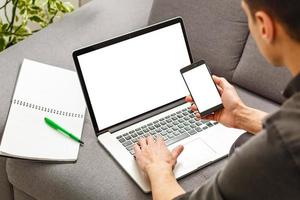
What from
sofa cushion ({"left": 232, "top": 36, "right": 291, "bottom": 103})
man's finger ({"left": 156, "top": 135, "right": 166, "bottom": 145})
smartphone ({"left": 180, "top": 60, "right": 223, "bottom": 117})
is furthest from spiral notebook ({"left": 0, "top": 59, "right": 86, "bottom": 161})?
sofa cushion ({"left": 232, "top": 36, "right": 291, "bottom": 103})

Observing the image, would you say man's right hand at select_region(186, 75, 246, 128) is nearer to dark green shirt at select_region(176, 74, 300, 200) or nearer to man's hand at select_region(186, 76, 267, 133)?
man's hand at select_region(186, 76, 267, 133)

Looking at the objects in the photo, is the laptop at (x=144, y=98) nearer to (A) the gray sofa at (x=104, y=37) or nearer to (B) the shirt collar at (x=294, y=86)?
(A) the gray sofa at (x=104, y=37)

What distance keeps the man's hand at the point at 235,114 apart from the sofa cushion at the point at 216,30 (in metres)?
0.36

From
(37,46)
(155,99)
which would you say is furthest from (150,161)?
(37,46)

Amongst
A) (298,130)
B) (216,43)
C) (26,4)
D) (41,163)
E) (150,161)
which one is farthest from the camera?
(26,4)

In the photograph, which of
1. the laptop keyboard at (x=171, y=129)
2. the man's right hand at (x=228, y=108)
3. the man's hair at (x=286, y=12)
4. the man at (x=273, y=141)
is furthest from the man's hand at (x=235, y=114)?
the man's hair at (x=286, y=12)

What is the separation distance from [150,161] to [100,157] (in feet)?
0.58

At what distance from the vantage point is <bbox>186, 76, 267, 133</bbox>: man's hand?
127 centimetres

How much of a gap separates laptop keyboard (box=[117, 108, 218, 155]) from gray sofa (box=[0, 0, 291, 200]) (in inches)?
3.2

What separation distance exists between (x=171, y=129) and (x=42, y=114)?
379 mm

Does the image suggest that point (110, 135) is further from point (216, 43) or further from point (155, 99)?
point (216, 43)

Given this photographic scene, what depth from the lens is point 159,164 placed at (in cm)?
122

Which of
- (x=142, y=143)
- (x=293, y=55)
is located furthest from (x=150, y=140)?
(x=293, y=55)

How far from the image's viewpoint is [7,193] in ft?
5.00
